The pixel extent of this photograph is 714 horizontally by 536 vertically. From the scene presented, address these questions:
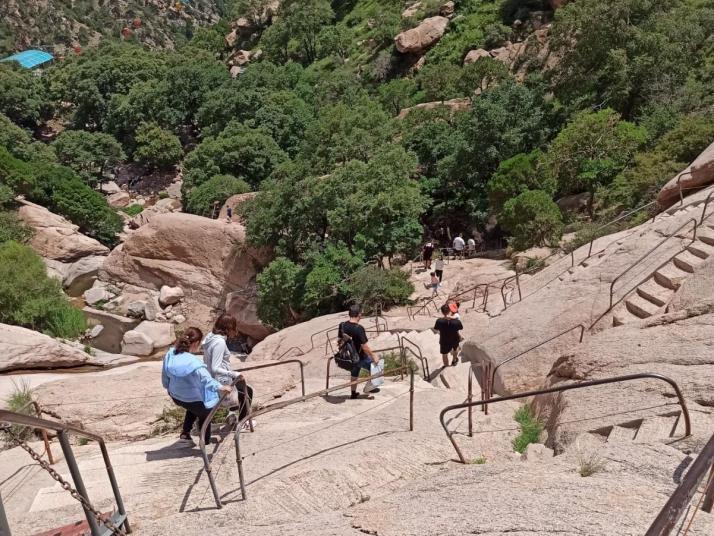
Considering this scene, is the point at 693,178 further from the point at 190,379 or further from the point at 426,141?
the point at 426,141

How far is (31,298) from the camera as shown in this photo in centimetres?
2727

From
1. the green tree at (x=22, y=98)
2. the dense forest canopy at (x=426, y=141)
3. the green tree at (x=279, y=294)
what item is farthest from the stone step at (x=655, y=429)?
the green tree at (x=22, y=98)

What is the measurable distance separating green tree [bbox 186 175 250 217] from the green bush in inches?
486

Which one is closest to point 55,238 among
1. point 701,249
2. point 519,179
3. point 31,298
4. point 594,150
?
point 31,298

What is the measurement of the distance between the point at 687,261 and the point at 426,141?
26374mm

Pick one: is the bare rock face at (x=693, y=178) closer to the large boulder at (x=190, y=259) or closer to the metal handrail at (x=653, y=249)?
the metal handrail at (x=653, y=249)

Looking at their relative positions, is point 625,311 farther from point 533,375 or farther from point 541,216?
point 541,216

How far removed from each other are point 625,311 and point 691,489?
8.06 m

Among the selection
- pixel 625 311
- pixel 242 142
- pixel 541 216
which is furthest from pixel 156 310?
pixel 625 311

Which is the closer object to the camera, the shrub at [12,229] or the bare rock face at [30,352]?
the bare rock face at [30,352]

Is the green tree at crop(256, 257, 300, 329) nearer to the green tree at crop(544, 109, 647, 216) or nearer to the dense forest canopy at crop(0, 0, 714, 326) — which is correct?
the dense forest canopy at crop(0, 0, 714, 326)

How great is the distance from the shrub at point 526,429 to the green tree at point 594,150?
20.8 metres

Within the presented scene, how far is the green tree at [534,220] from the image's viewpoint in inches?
979

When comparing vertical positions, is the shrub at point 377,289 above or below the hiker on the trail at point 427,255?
below
